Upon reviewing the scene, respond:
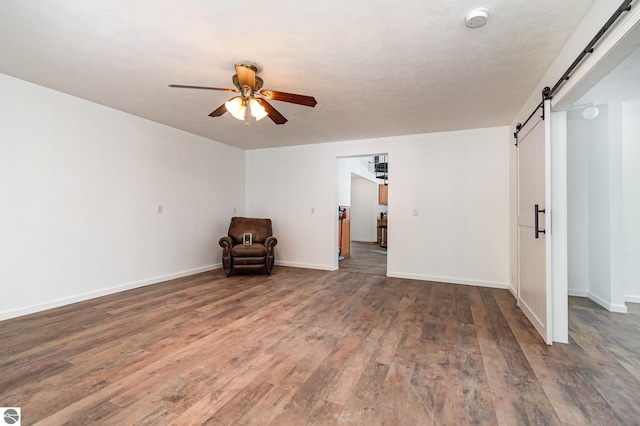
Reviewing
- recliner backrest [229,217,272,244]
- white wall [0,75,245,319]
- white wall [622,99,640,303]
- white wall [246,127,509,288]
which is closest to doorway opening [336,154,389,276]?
white wall [246,127,509,288]

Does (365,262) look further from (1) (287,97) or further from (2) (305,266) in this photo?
(1) (287,97)

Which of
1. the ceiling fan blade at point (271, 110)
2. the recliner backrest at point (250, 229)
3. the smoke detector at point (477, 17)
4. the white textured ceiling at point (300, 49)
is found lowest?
the recliner backrest at point (250, 229)

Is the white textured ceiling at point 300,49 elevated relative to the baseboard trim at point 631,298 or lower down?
elevated

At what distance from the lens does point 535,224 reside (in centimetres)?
265

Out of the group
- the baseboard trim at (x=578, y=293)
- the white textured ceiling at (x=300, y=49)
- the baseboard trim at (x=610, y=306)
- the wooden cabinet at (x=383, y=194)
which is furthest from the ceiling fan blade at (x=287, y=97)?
the wooden cabinet at (x=383, y=194)

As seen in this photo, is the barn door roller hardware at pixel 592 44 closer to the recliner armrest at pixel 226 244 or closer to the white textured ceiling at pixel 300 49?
the white textured ceiling at pixel 300 49

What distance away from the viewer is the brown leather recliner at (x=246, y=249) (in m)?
4.78

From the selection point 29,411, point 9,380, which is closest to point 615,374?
point 29,411

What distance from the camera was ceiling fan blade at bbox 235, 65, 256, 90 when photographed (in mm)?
2355

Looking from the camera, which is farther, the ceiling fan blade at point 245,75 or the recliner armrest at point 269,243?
the recliner armrest at point 269,243

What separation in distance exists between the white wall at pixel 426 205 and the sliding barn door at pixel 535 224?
3.08 ft

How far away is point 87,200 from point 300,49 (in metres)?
3.27

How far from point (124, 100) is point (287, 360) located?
3.60m

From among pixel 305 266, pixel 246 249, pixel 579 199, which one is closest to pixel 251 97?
pixel 246 249
